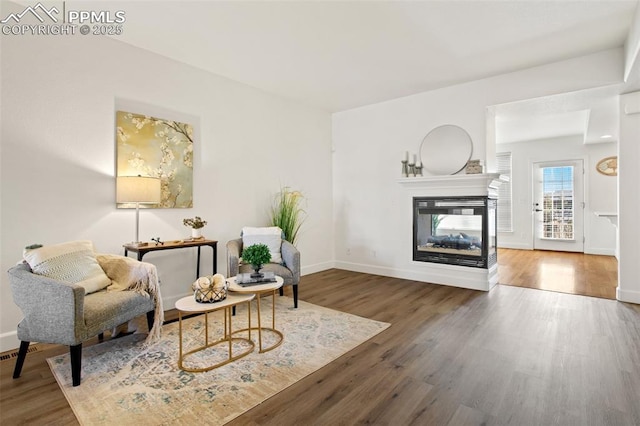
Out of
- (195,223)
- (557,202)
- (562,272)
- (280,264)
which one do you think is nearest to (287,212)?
(280,264)

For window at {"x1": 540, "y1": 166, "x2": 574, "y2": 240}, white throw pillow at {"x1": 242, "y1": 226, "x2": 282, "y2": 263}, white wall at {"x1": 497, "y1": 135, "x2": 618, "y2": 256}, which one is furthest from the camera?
window at {"x1": 540, "y1": 166, "x2": 574, "y2": 240}

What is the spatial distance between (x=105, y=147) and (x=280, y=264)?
2097 mm

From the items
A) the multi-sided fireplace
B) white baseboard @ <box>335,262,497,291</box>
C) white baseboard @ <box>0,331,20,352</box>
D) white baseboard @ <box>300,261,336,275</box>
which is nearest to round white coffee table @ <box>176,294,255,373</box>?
white baseboard @ <box>0,331,20,352</box>

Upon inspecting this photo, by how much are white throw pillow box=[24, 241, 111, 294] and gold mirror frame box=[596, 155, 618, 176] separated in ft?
29.8

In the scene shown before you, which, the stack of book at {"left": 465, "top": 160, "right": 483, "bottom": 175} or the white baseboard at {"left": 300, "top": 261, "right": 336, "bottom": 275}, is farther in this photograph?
the white baseboard at {"left": 300, "top": 261, "right": 336, "bottom": 275}

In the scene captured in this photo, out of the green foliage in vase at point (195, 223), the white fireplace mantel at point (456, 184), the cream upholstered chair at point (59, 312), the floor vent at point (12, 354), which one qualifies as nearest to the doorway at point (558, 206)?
the white fireplace mantel at point (456, 184)

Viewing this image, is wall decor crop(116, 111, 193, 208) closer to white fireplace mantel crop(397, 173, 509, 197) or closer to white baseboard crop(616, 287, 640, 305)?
white fireplace mantel crop(397, 173, 509, 197)

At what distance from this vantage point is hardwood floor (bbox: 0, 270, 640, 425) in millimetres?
1707

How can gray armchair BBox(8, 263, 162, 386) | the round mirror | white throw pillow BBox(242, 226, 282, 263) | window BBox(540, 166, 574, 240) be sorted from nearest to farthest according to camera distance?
gray armchair BBox(8, 263, 162, 386), white throw pillow BBox(242, 226, 282, 263), the round mirror, window BBox(540, 166, 574, 240)

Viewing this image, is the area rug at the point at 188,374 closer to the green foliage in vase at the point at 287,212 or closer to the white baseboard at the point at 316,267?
the green foliage in vase at the point at 287,212

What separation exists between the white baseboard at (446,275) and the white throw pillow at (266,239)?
2.05 m

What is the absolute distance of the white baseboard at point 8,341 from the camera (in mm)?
2545

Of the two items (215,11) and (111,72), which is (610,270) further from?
(111,72)

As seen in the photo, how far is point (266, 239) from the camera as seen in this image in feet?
12.2
